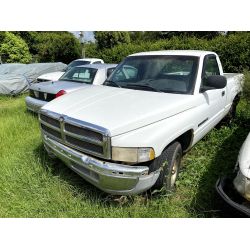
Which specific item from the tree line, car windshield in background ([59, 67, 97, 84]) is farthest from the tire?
the tree line

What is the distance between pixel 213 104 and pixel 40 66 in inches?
420

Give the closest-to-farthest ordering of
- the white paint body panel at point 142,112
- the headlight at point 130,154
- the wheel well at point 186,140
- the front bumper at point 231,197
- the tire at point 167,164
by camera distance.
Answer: the front bumper at point 231,197, the headlight at point 130,154, the white paint body panel at point 142,112, the tire at point 167,164, the wheel well at point 186,140

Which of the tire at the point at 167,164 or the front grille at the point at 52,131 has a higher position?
the front grille at the point at 52,131

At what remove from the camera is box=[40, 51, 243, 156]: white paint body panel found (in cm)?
273

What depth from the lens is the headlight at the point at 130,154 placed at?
8.62ft

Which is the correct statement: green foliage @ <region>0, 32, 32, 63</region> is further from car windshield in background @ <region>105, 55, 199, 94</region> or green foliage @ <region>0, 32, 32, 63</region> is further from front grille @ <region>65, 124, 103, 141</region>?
front grille @ <region>65, 124, 103, 141</region>

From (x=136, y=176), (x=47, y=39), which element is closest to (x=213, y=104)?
(x=136, y=176)

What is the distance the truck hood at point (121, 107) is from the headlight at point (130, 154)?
0.62 ft

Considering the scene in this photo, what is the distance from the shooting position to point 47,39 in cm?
2416

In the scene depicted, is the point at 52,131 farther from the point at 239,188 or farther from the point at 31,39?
the point at 31,39

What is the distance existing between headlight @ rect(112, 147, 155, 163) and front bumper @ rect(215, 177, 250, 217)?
2.82 ft

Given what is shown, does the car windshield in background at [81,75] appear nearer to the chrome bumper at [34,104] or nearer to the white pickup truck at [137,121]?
the chrome bumper at [34,104]

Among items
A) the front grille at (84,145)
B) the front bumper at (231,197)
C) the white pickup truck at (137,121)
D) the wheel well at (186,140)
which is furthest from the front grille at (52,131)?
the front bumper at (231,197)

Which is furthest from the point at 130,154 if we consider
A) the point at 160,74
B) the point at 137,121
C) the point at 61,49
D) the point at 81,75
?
the point at 61,49
